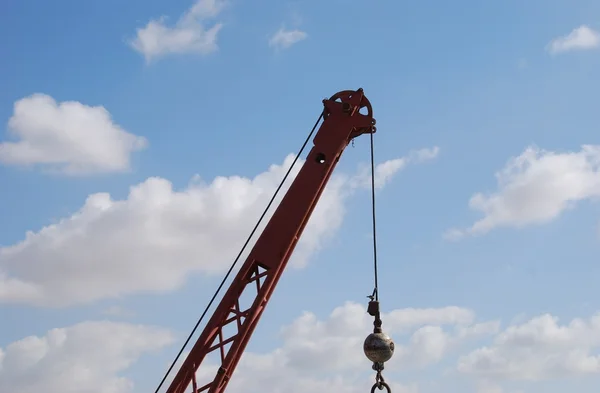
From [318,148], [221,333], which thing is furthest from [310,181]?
[221,333]

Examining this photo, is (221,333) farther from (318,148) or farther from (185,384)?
(318,148)

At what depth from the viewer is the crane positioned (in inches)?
662

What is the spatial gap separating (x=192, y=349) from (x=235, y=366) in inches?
36.0

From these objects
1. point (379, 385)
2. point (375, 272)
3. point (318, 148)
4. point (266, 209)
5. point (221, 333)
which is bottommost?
point (379, 385)

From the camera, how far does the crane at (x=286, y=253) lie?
55.2 feet

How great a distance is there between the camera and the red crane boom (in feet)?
55.7

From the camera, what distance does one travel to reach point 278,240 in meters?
17.9

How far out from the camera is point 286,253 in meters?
17.8

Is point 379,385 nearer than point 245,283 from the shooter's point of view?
Yes

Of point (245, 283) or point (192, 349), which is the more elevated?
point (245, 283)

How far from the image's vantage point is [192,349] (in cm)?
1709

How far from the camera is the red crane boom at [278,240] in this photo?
1698 centimetres

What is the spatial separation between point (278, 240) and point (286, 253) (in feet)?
1.04

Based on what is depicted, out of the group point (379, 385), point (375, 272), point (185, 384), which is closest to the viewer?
point (379, 385)
